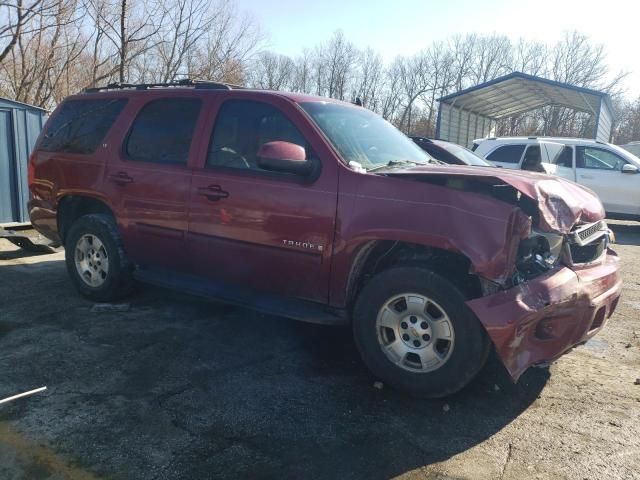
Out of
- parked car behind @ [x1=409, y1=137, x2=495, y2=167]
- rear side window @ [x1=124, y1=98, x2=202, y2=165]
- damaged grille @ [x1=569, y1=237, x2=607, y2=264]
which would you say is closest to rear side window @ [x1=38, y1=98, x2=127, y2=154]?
rear side window @ [x1=124, y1=98, x2=202, y2=165]

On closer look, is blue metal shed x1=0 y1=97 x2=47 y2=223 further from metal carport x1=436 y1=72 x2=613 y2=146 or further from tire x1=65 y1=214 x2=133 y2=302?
metal carport x1=436 y1=72 x2=613 y2=146

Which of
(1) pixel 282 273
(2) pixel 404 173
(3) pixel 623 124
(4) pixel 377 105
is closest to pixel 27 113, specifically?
(1) pixel 282 273

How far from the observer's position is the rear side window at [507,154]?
11805 millimetres

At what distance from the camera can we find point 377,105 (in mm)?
56656

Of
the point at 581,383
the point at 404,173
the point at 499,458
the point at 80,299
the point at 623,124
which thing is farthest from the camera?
the point at 623,124

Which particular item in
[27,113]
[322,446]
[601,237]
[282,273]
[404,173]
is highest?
[27,113]

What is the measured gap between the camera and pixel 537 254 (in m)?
3.33

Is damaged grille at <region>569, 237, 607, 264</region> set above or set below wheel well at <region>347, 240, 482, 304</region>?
above

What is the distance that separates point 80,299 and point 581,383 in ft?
15.0

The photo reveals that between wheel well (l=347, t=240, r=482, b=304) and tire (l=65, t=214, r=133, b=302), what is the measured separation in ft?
8.12

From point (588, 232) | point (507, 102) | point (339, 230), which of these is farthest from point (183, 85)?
point (507, 102)

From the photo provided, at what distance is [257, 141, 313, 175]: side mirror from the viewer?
3.58 meters

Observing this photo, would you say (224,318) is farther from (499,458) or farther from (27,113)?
(27,113)

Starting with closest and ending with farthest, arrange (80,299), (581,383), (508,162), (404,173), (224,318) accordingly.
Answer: (404,173)
(581,383)
(224,318)
(80,299)
(508,162)
